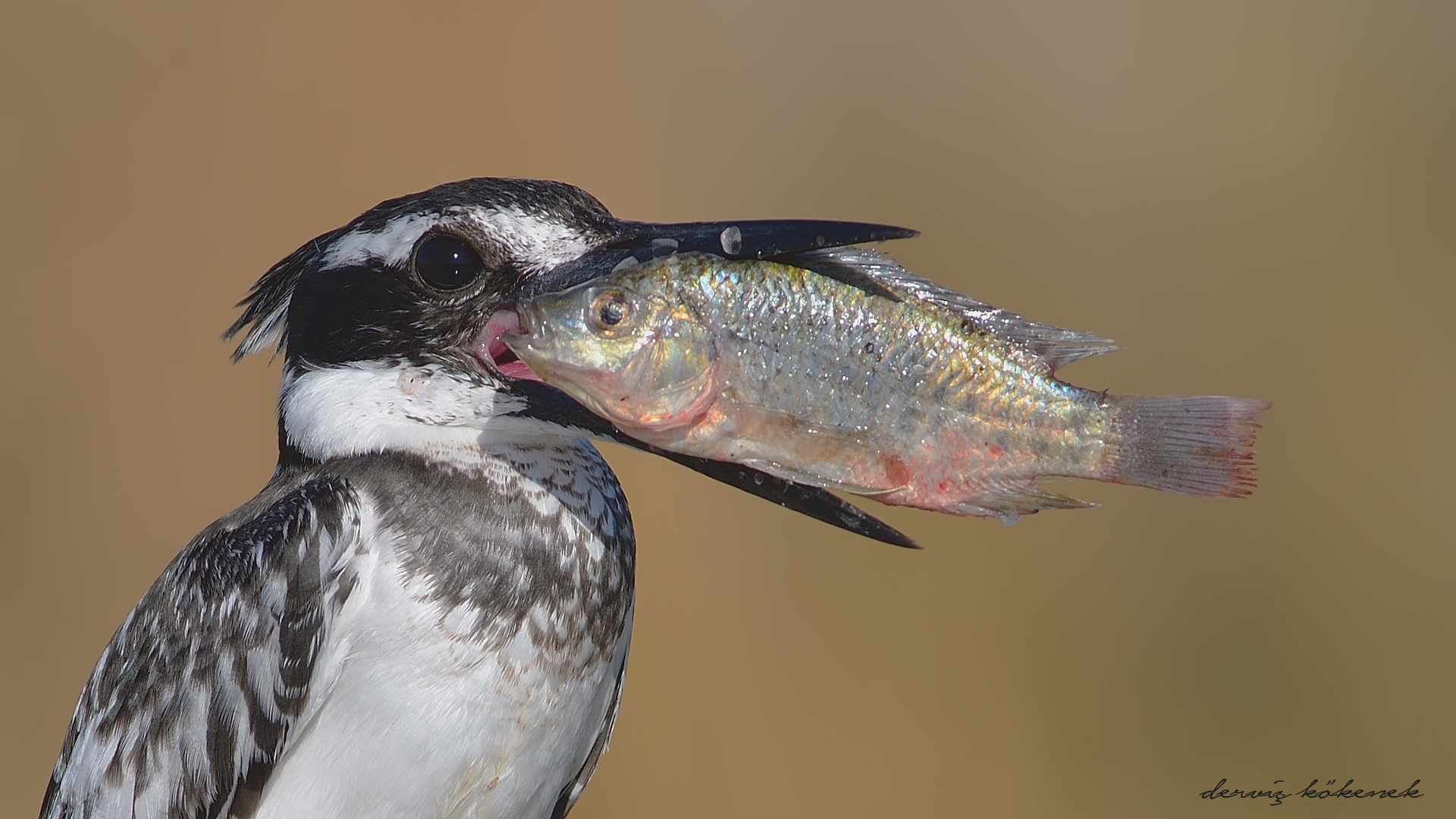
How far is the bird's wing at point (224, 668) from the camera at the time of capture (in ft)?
5.07

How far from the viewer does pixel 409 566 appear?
155 cm

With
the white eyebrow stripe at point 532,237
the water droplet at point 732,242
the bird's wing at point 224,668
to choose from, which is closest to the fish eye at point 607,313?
the water droplet at point 732,242

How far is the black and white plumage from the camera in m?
1.55

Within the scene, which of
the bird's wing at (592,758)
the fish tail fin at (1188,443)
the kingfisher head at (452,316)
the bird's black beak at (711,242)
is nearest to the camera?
the fish tail fin at (1188,443)

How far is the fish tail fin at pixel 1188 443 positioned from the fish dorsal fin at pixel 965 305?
0.08 metres

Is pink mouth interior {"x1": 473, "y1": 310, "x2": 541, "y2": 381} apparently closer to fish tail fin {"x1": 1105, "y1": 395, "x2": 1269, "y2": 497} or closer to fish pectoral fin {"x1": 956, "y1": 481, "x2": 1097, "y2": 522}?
fish pectoral fin {"x1": 956, "y1": 481, "x2": 1097, "y2": 522}

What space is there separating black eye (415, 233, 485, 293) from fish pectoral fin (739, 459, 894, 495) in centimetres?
51

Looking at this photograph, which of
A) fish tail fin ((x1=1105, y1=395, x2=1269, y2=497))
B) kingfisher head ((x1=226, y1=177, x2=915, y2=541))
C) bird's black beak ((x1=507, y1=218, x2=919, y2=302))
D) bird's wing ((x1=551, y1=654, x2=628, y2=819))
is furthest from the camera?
bird's wing ((x1=551, y1=654, x2=628, y2=819))

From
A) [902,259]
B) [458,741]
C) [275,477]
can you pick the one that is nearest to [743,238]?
[458,741]

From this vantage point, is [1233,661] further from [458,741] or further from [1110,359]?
[458,741]

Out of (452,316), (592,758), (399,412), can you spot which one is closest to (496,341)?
(452,316)

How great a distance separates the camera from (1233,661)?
4812mm

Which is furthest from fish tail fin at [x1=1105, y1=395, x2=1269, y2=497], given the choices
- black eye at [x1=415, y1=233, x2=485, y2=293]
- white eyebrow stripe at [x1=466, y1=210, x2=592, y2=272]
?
black eye at [x1=415, y1=233, x2=485, y2=293]

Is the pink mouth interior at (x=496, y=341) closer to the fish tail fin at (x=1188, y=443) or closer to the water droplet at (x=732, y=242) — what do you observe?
the water droplet at (x=732, y=242)
